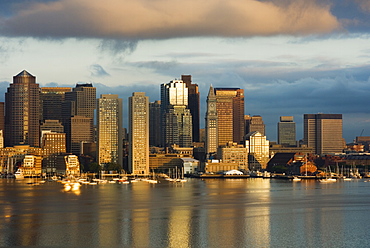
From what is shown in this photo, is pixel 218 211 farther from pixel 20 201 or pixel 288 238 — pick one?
pixel 20 201

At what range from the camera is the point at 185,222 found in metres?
84.1

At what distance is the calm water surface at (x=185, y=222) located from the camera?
70188 mm

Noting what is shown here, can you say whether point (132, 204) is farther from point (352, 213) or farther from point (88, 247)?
point (88, 247)

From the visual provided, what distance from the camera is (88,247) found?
67.1 metres

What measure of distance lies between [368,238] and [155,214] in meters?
30.2

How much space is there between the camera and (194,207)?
104 m

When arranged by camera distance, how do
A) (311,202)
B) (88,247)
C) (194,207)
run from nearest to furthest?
1. (88,247)
2. (194,207)
3. (311,202)

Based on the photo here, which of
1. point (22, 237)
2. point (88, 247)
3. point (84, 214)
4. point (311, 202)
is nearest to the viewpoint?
point (88, 247)

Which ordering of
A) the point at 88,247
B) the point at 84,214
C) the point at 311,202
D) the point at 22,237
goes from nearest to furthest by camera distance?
the point at 88,247, the point at 22,237, the point at 84,214, the point at 311,202

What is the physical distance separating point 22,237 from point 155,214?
24.4 m

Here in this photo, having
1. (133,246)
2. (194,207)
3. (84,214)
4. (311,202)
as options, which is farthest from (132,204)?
(133,246)

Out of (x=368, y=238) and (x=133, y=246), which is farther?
(x=368, y=238)

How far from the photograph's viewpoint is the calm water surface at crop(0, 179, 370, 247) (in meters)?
70.2

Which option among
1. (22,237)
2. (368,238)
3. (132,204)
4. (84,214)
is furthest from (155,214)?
(368,238)
